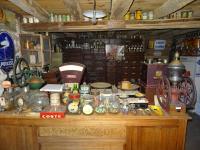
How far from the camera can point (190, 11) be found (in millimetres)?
2844

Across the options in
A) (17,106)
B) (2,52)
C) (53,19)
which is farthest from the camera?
(53,19)

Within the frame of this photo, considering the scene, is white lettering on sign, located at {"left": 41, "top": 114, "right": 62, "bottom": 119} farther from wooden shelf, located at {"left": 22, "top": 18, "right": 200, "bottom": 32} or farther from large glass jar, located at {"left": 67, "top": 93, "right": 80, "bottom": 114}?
wooden shelf, located at {"left": 22, "top": 18, "right": 200, "bottom": 32}

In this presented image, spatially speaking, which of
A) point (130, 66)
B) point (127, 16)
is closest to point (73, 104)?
point (127, 16)

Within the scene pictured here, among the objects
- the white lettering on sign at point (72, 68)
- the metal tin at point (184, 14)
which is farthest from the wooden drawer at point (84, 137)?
the metal tin at point (184, 14)

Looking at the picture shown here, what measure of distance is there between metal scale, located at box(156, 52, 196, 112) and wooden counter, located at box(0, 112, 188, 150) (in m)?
0.14

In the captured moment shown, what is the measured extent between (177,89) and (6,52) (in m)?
2.33

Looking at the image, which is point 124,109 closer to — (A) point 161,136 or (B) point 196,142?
(A) point 161,136

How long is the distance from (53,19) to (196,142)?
11.3ft

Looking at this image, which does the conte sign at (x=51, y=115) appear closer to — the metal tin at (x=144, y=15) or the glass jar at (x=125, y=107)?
the glass jar at (x=125, y=107)

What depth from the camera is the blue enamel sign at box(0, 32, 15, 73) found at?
2.34 metres

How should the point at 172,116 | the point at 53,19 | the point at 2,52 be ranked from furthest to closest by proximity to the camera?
the point at 53,19
the point at 2,52
the point at 172,116

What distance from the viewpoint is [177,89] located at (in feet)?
5.63

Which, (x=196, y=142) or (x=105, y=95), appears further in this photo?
(x=196, y=142)

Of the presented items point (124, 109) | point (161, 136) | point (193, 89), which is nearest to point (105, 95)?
point (124, 109)
